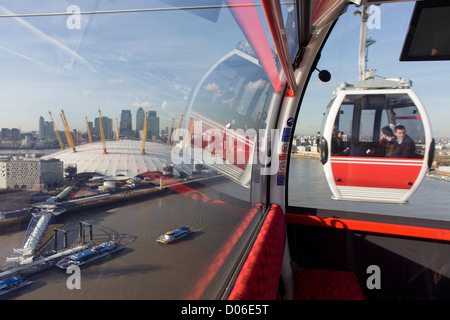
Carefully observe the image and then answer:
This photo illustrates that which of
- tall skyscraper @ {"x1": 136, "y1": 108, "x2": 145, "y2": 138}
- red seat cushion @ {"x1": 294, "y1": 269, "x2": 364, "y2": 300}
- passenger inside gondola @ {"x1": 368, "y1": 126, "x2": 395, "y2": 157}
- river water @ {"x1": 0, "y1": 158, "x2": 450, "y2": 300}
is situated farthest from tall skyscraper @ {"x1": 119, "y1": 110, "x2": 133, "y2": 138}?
passenger inside gondola @ {"x1": 368, "y1": 126, "x2": 395, "y2": 157}

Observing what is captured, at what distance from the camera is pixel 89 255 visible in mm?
835

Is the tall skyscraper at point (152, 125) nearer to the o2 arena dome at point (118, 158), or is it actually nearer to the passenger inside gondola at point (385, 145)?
the o2 arena dome at point (118, 158)

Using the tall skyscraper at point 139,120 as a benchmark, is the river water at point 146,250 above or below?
below

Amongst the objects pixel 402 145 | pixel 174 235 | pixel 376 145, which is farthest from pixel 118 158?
pixel 402 145

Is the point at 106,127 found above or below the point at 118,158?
above

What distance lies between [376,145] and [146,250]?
3185 millimetres

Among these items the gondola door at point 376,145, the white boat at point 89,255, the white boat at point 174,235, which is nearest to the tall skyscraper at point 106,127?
the white boat at point 89,255

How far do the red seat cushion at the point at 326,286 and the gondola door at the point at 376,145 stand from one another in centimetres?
110

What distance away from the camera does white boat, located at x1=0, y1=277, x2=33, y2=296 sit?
2.04 feet

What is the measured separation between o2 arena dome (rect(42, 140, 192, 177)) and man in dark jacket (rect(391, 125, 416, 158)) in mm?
3047

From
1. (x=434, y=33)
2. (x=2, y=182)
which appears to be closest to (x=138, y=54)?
(x=2, y=182)

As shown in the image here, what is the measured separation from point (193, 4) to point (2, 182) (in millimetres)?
998

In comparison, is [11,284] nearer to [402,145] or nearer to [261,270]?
[261,270]

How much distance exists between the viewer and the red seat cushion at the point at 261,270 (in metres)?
1.03
